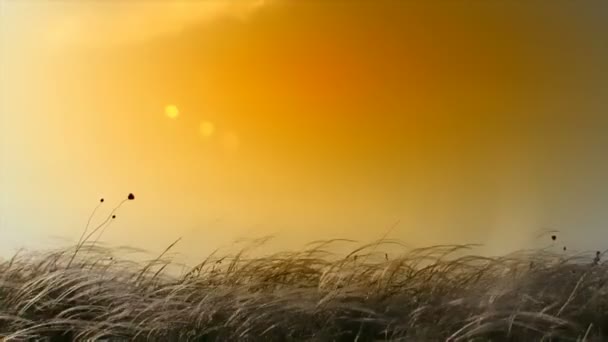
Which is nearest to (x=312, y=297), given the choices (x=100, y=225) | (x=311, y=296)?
(x=311, y=296)

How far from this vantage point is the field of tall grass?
1152 millimetres

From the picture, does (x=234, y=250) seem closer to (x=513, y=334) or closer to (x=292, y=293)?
(x=292, y=293)

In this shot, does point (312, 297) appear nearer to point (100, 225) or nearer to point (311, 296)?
point (311, 296)

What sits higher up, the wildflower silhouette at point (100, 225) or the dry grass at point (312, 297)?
the wildflower silhouette at point (100, 225)

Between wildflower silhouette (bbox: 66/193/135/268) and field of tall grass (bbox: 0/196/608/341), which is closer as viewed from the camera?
field of tall grass (bbox: 0/196/608/341)

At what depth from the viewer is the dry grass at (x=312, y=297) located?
115 cm

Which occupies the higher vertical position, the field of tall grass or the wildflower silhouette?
the wildflower silhouette

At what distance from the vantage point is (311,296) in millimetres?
1196

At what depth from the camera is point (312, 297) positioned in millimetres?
1194

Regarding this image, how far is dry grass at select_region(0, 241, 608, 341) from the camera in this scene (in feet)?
3.78

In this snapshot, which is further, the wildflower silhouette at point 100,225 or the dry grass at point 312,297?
the wildflower silhouette at point 100,225

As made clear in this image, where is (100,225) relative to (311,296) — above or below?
above

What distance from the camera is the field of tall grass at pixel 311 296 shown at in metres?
1.15

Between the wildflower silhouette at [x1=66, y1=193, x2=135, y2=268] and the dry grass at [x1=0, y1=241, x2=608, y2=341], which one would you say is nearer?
the dry grass at [x1=0, y1=241, x2=608, y2=341]
